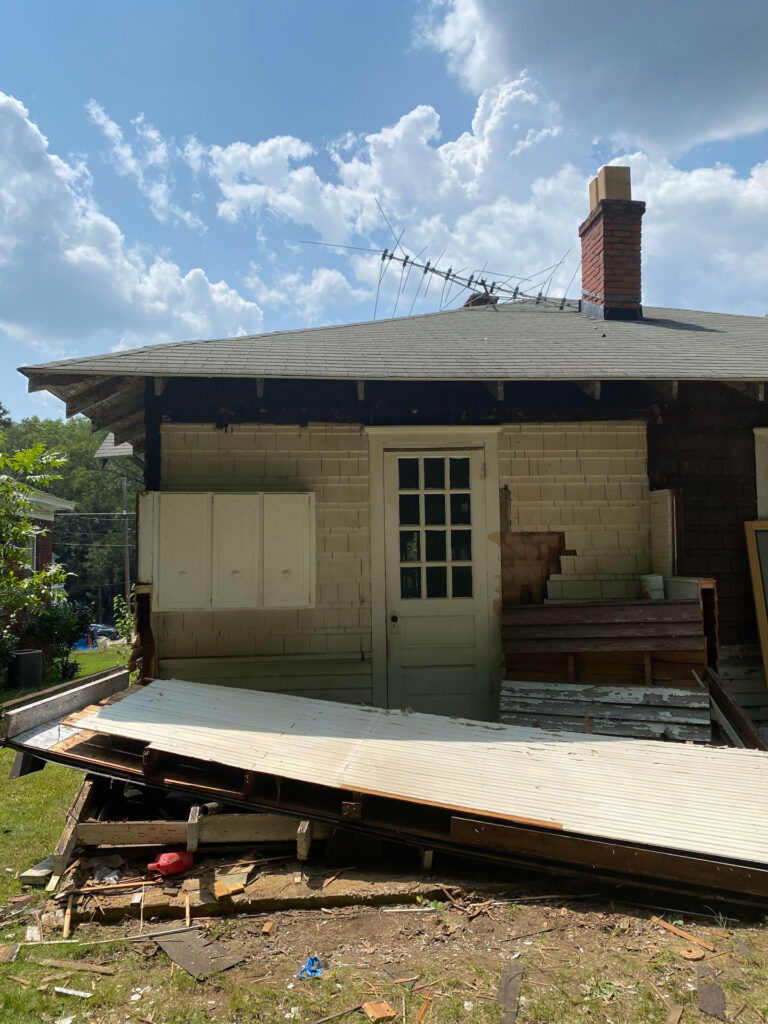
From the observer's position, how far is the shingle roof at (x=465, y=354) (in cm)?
549

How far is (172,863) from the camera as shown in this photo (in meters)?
3.59

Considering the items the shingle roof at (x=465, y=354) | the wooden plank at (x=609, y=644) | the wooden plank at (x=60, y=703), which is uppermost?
the shingle roof at (x=465, y=354)

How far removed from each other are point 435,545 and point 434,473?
0.68 meters

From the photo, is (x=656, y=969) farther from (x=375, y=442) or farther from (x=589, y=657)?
(x=375, y=442)

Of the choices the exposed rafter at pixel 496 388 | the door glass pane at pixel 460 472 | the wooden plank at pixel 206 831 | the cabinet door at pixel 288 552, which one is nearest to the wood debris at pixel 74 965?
the wooden plank at pixel 206 831

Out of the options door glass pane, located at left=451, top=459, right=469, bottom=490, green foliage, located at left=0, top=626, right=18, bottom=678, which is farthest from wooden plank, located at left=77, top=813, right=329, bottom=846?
green foliage, located at left=0, top=626, right=18, bottom=678

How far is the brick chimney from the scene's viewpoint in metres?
8.73

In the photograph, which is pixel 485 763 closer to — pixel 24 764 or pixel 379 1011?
pixel 379 1011

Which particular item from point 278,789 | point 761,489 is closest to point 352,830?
point 278,789

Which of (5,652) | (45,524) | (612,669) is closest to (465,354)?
(612,669)

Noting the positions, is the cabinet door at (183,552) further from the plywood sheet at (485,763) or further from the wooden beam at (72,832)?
the wooden beam at (72,832)

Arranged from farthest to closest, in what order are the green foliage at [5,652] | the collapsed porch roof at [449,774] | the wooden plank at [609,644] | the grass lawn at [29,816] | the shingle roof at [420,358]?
1. the green foliage at [5,652]
2. the shingle roof at [420,358]
3. the wooden plank at [609,644]
4. the grass lawn at [29,816]
5. the collapsed porch roof at [449,774]

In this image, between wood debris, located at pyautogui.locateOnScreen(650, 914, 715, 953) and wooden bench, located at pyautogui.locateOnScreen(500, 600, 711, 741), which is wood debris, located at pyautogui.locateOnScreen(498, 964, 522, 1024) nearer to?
wood debris, located at pyautogui.locateOnScreen(650, 914, 715, 953)

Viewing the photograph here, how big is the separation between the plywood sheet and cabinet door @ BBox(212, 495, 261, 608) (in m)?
0.91
